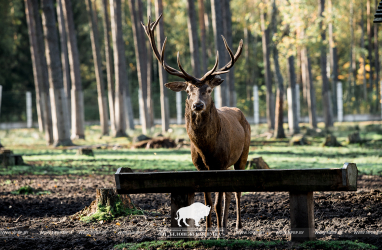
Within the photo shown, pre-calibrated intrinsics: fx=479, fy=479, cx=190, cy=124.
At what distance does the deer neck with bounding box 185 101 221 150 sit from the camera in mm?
5754

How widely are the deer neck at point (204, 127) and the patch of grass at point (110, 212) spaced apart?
74.2 inches

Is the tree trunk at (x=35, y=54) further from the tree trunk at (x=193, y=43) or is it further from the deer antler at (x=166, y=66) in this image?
the deer antler at (x=166, y=66)

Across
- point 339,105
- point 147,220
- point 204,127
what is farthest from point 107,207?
point 339,105

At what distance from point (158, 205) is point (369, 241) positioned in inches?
154

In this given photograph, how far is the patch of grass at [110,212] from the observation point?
6922 millimetres

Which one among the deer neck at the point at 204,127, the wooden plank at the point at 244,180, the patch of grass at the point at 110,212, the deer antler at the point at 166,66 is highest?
the deer antler at the point at 166,66

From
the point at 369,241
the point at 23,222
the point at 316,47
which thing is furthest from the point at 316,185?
the point at 316,47

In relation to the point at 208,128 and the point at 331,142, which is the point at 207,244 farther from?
the point at 331,142

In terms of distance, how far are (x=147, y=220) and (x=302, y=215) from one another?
2.68m

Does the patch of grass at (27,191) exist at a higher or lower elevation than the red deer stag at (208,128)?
lower

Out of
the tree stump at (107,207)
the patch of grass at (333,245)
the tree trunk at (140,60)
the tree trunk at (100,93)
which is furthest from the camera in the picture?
the tree trunk at (140,60)

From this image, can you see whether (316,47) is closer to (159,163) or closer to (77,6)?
(159,163)

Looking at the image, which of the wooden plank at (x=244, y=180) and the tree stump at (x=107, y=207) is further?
the tree stump at (x=107, y=207)

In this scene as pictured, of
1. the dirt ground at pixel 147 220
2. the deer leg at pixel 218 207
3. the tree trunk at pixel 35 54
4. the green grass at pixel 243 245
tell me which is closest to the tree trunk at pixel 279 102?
the dirt ground at pixel 147 220
